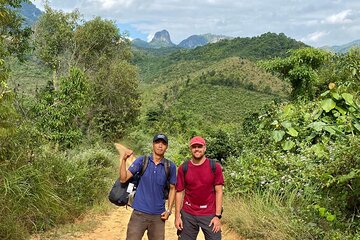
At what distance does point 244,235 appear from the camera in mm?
6953

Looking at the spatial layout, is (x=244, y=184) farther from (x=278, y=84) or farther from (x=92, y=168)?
(x=278, y=84)

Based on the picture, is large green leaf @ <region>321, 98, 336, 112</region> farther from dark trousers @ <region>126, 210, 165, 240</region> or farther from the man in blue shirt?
dark trousers @ <region>126, 210, 165, 240</region>

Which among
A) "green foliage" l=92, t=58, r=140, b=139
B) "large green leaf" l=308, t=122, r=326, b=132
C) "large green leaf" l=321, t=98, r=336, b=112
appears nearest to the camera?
"large green leaf" l=321, t=98, r=336, b=112

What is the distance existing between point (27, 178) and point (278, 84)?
6293cm

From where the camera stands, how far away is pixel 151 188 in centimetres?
450

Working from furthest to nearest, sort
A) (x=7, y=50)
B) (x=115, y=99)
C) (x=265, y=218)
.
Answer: (x=115, y=99) → (x=7, y=50) → (x=265, y=218)

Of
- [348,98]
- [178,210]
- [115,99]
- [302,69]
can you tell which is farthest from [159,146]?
[115,99]

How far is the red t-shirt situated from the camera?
435 centimetres

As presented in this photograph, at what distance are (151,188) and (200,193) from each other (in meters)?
0.55

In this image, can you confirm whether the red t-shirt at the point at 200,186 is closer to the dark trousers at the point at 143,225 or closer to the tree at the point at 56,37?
the dark trousers at the point at 143,225

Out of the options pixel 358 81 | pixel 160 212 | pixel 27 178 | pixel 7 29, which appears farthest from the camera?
pixel 7 29

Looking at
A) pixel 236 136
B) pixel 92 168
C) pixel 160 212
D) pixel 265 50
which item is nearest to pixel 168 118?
pixel 236 136

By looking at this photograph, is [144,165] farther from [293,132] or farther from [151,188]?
[293,132]

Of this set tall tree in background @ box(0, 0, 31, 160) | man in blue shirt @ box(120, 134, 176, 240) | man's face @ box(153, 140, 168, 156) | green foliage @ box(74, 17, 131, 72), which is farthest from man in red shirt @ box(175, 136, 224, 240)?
green foliage @ box(74, 17, 131, 72)
